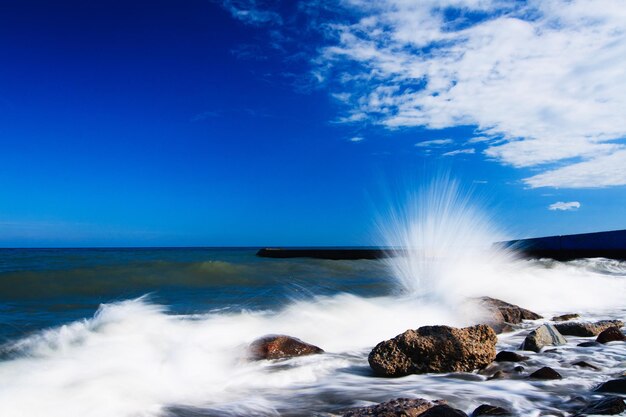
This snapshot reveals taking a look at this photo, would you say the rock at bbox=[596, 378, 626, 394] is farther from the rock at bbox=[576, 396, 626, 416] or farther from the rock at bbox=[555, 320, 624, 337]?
the rock at bbox=[555, 320, 624, 337]

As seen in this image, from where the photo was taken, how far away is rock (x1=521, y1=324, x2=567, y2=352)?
5.11 meters

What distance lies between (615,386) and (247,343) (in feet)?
12.0

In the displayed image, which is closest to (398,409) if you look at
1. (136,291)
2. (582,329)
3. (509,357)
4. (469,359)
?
(469,359)

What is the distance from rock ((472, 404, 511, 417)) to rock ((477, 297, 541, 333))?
→ 11.4 feet

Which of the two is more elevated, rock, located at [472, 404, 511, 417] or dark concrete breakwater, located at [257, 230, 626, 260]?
dark concrete breakwater, located at [257, 230, 626, 260]

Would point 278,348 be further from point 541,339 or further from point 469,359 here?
point 541,339

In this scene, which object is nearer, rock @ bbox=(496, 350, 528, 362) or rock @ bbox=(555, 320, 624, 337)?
rock @ bbox=(496, 350, 528, 362)

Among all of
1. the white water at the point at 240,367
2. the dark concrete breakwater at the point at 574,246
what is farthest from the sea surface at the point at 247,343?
the dark concrete breakwater at the point at 574,246

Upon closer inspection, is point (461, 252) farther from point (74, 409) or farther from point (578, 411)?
point (74, 409)

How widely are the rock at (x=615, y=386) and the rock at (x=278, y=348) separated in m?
2.76

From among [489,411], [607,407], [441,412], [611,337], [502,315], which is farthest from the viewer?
[502,315]

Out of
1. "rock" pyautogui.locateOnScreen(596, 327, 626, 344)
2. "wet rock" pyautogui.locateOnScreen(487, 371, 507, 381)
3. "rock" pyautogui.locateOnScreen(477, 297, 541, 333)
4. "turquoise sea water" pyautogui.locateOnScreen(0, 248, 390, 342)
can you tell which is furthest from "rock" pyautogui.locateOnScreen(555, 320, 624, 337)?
"turquoise sea water" pyautogui.locateOnScreen(0, 248, 390, 342)

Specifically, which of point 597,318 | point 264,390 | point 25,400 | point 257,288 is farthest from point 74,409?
point 257,288

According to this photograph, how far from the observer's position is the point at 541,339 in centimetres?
517
